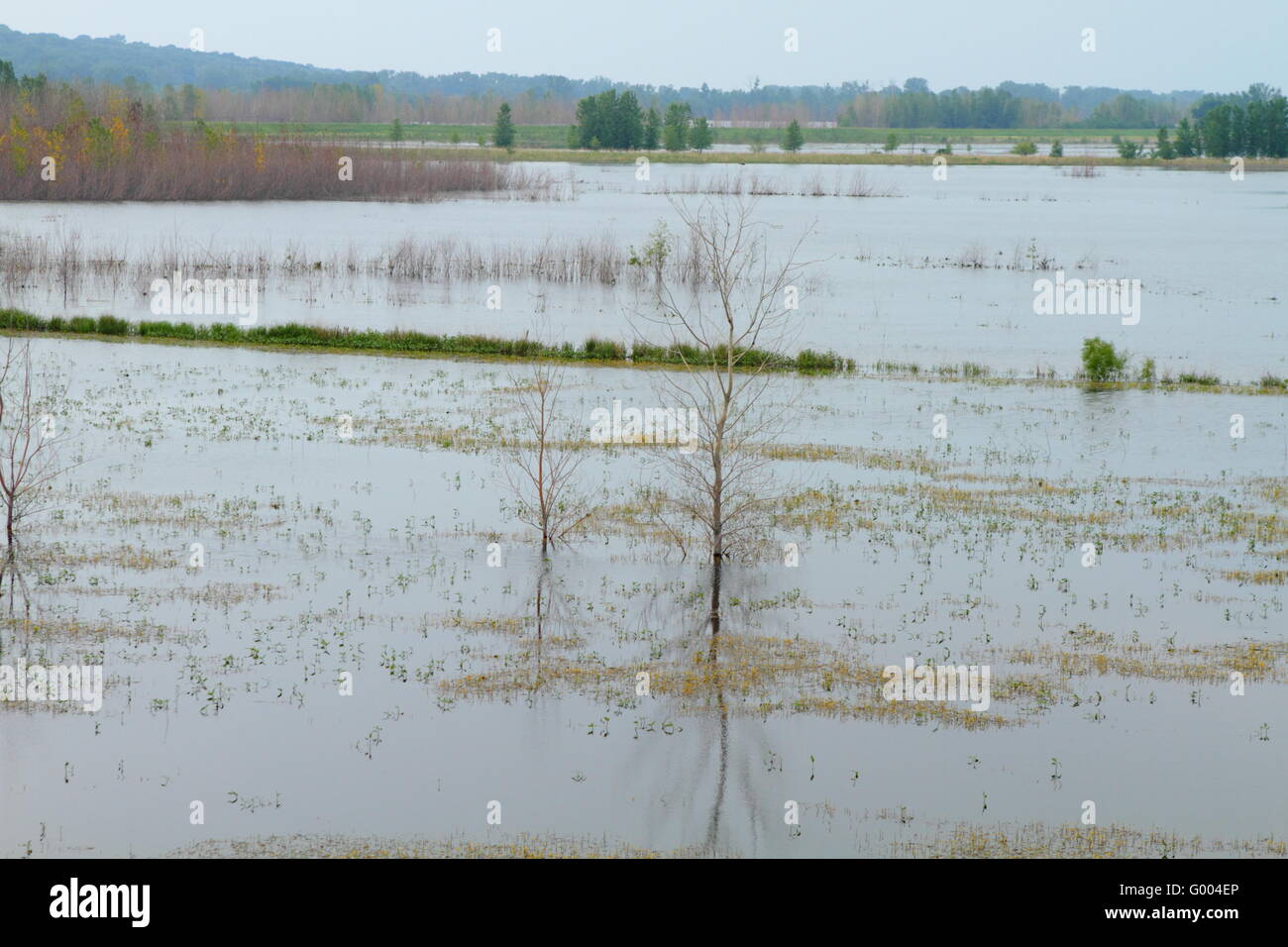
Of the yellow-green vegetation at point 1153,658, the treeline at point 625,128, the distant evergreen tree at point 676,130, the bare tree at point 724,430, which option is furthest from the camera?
the distant evergreen tree at point 676,130

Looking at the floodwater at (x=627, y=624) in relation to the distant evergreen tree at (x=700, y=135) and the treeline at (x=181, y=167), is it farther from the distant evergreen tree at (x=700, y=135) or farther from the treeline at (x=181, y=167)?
the distant evergreen tree at (x=700, y=135)

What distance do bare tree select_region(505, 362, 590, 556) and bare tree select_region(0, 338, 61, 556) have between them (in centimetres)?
705

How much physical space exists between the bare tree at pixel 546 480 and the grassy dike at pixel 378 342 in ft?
28.8

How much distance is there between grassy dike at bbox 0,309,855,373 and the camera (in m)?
38.2

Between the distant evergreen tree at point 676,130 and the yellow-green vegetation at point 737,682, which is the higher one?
the distant evergreen tree at point 676,130

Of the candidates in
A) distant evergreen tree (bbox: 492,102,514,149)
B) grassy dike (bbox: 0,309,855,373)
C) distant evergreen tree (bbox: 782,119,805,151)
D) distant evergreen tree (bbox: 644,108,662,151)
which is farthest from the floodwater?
distant evergreen tree (bbox: 782,119,805,151)

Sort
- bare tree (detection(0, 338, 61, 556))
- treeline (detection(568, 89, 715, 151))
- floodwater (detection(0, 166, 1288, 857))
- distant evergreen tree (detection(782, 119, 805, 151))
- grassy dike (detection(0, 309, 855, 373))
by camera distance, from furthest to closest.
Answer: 1. distant evergreen tree (detection(782, 119, 805, 151))
2. treeline (detection(568, 89, 715, 151))
3. grassy dike (detection(0, 309, 855, 373))
4. bare tree (detection(0, 338, 61, 556))
5. floodwater (detection(0, 166, 1288, 857))

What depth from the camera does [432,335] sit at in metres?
40.5

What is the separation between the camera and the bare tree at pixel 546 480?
70.4ft

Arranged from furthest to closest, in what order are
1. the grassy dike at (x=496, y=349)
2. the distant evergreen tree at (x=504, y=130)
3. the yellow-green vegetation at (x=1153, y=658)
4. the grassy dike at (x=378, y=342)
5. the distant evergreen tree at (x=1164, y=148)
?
the distant evergreen tree at (x=1164, y=148) → the distant evergreen tree at (x=504, y=130) → the grassy dike at (x=378, y=342) → the grassy dike at (x=496, y=349) → the yellow-green vegetation at (x=1153, y=658)

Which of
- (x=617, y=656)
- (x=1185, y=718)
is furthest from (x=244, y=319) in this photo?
(x=1185, y=718)

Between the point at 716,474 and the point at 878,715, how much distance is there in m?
5.67

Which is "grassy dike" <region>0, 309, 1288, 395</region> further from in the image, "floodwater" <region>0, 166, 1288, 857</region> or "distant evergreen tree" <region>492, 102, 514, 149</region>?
"distant evergreen tree" <region>492, 102, 514, 149</region>

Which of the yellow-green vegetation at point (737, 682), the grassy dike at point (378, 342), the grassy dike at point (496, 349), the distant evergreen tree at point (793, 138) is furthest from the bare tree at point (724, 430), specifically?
the distant evergreen tree at point (793, 138)
